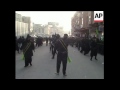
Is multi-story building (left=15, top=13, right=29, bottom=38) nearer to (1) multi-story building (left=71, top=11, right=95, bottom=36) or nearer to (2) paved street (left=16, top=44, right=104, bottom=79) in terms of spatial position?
(1) multi-story building (left=71, top=11, right=95, bottom=36)

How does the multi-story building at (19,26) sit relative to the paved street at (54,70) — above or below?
above

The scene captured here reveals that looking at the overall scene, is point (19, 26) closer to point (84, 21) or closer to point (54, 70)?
point (84, 21)

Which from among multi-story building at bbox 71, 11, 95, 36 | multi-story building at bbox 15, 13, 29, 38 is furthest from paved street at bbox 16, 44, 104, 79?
multi-story building at bbox 15, 13, 29, 38

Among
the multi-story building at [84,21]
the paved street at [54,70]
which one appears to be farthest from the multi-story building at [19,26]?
the paved street at [54,70]

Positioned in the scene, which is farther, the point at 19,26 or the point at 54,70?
the point at 19,26

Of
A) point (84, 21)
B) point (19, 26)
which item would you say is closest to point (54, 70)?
point (84, 21)

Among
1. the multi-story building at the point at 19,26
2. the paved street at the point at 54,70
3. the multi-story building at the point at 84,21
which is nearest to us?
the paved street at the point at 54,70

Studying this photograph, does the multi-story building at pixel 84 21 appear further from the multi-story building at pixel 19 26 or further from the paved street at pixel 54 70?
the paved street at pixel 54 70

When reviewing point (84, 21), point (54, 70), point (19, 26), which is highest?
point (84, 21)
